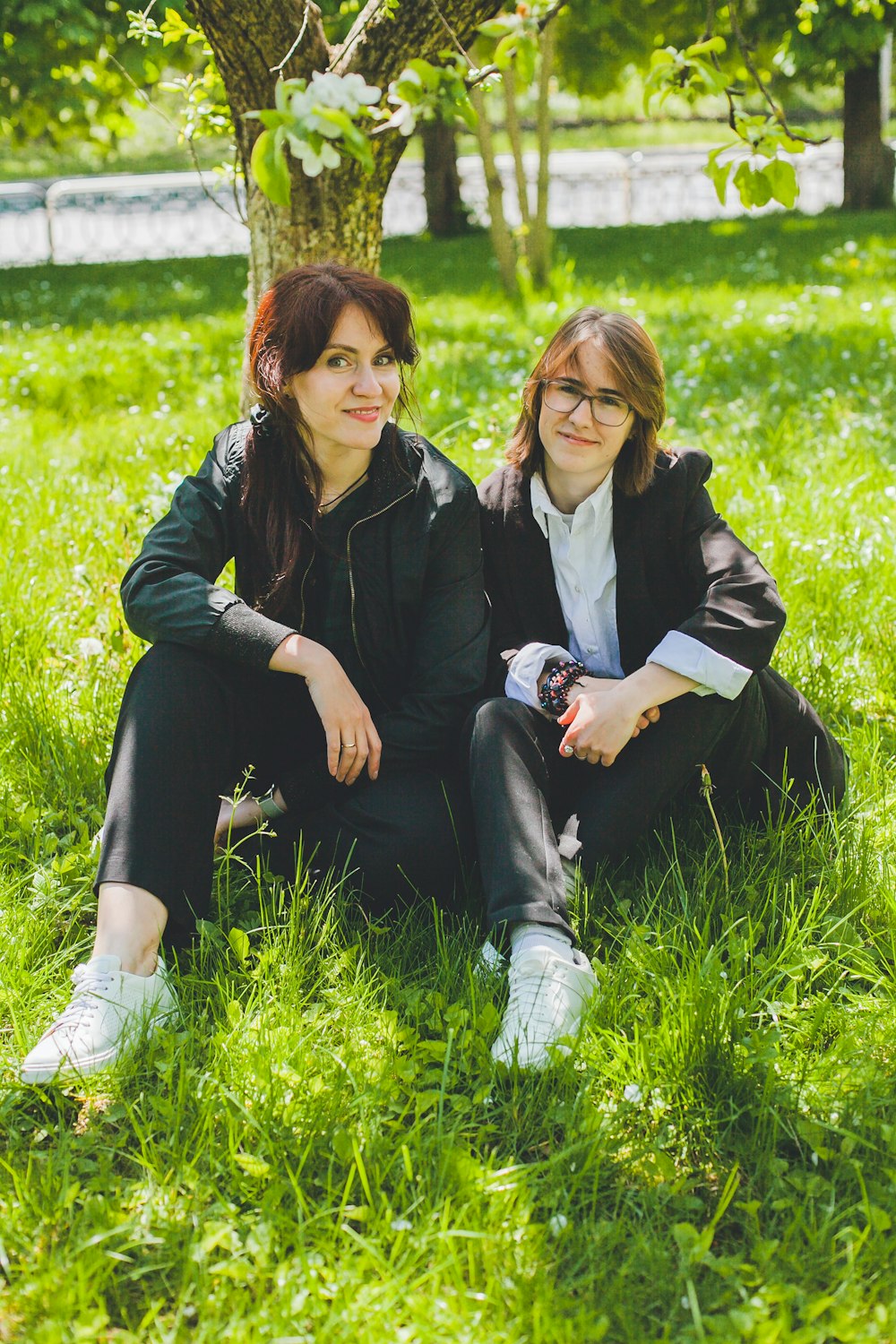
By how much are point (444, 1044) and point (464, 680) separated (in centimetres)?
83

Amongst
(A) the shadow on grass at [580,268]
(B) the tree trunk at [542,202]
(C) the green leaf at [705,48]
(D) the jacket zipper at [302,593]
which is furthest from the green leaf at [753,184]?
(B) the tree trunk at [542,202]

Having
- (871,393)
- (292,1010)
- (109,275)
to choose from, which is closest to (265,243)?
(292,1010)

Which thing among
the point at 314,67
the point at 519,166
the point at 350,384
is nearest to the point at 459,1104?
the point at 350,384

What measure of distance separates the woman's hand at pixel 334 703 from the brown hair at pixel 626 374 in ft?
2.38

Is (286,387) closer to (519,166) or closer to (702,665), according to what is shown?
(702,665)

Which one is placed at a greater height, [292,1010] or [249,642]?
[249,642]

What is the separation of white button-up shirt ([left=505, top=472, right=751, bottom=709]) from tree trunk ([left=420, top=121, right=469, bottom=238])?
14579 millimetres

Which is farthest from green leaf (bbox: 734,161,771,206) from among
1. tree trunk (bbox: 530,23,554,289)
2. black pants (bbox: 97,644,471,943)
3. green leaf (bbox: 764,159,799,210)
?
tree trunk (bbox: 530,23,554,289)

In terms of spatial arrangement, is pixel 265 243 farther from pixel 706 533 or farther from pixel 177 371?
pixel 177 371

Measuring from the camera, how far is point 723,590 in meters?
2.63

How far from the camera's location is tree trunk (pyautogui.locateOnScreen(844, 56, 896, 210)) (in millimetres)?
15680

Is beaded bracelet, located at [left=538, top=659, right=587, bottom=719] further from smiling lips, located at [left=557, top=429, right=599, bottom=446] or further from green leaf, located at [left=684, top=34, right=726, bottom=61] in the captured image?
green leaf, located at [left=684, top=34, right=726, bottom=61]

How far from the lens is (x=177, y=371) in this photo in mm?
7207

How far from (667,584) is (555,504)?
12.5 inches
